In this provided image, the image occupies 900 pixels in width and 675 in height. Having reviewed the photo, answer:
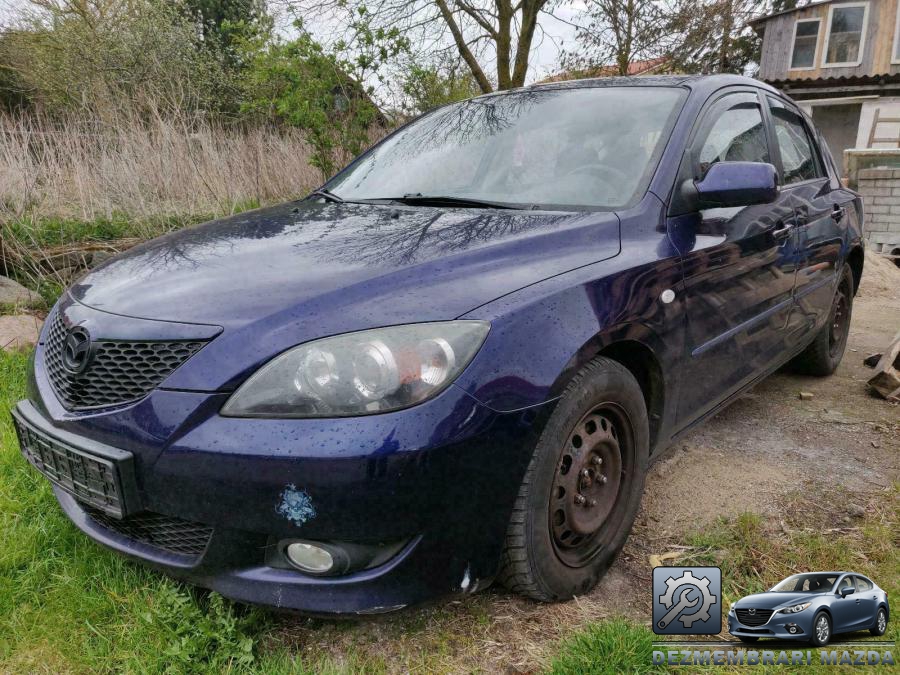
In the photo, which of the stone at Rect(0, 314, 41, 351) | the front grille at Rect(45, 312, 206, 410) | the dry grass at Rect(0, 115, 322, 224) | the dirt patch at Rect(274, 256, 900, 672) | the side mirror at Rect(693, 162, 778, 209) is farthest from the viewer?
the dry grass at Rect(0, 115, 322, 224)

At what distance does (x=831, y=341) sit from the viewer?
407 centimetres

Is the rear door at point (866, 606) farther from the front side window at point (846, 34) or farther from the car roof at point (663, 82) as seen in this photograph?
the front side window at point (846, 34)

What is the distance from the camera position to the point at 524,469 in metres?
1.61

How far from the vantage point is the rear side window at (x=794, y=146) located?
10.6ft

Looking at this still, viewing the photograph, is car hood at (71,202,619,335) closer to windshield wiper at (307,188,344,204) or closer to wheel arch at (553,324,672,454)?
wheel arch at (553,324,672,454)

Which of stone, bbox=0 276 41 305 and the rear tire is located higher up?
stone, bbox=0 276 41 305

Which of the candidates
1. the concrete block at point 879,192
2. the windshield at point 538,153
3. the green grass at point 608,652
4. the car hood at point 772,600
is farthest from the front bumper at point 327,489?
the concrete block at point 879,192

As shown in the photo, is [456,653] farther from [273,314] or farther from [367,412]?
[273,314]

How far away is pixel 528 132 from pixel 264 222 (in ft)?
3.56

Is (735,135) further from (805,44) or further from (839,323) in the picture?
(805,44)

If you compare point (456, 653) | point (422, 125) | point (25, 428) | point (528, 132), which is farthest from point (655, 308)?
point (25, 428)

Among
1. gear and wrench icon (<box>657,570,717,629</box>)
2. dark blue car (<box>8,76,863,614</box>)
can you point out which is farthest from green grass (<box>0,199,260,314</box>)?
gear and wrench icon (<box>657,570,717,629</box>)

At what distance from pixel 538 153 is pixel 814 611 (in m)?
1.73

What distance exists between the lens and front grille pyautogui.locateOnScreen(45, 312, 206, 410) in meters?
1.54
